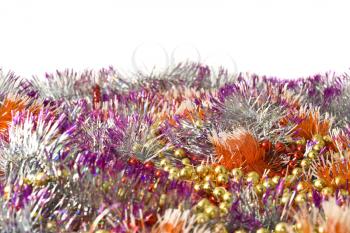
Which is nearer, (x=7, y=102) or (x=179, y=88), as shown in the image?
(x=7, y=102)

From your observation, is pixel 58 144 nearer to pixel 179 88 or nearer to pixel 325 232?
pixel 325 232

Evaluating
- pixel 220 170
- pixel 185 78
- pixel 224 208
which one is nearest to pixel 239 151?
pixel 220 170

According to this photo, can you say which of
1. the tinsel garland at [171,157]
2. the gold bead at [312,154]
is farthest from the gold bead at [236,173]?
the gold bead at [312,154]

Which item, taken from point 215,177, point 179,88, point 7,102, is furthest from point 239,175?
point 179,88

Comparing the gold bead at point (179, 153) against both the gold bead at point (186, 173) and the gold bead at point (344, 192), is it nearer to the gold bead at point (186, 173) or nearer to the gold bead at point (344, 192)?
the gold bead at point (186, 173)

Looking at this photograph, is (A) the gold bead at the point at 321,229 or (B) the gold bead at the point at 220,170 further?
(B) the gold bead at the point at 220,170

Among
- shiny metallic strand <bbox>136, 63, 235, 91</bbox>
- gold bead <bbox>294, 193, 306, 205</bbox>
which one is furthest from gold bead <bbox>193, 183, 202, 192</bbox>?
shiny metallic strand <bbox>136, 63, 235, 91</bbox>

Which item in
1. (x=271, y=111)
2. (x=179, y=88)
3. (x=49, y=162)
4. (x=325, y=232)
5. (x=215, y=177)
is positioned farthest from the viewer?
(x=179, y=88)
